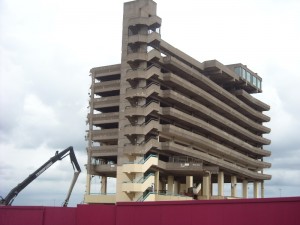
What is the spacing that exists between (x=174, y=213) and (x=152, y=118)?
4665cm

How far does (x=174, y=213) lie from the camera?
29.2 meters

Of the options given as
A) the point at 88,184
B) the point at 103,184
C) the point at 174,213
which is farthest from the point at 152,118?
the point at 174,213

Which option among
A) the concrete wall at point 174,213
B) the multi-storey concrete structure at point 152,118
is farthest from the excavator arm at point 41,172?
the concrete wall at point 174,213

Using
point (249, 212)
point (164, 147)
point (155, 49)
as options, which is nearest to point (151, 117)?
point (164, 147)

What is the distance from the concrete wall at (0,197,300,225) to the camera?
24312 mm

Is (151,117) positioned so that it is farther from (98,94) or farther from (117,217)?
(117,217)

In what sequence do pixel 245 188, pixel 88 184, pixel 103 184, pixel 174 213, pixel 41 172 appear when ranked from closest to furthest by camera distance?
pixel 174 213, pixel 41 172, pixel 88 184, pixel 103 184, pixel 245 188

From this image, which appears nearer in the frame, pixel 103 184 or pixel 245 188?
pixel 103 184

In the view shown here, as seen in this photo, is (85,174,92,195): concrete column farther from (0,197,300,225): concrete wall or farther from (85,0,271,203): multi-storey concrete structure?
(0,197,300,225): concrete wall

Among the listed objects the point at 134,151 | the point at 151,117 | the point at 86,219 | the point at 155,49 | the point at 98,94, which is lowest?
the point at 86,219

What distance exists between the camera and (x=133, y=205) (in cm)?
3169

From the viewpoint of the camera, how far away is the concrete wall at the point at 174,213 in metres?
24.3

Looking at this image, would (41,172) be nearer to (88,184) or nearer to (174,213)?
(88,184)

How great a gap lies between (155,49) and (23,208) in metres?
42.6
